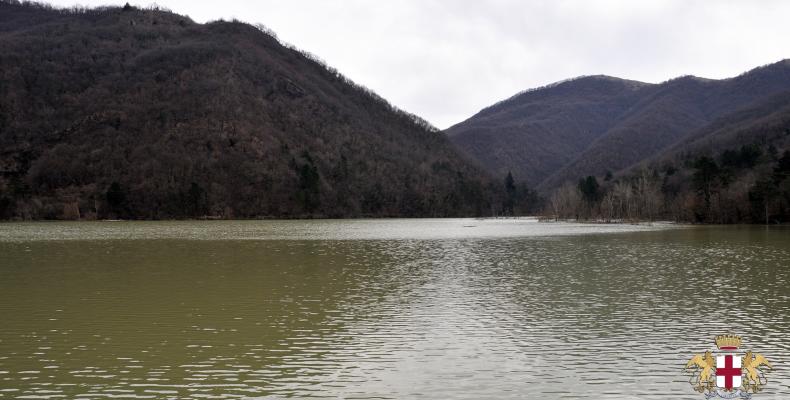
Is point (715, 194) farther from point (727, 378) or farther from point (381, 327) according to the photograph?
point (727, 378)

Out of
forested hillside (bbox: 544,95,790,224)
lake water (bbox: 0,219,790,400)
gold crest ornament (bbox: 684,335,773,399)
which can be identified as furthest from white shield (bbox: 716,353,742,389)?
forested hillside (bbox: 544,95,790,224)

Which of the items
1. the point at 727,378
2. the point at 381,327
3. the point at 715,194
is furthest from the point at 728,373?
the point at 715,194

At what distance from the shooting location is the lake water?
16266mm

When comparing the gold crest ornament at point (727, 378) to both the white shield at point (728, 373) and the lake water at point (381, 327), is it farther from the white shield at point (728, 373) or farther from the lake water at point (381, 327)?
the lake water at point (381, 327)

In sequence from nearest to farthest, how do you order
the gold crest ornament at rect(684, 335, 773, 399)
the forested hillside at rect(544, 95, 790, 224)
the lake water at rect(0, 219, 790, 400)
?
the gold crest ornament at rect(684, 335, 773, 399)
the lake water at rect(0, 219, 790, 400)
the forested hillside at rect(544, 95, 790, 224)

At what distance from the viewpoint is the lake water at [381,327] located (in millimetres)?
16266

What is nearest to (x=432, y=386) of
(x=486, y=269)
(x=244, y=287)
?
(x=244, y=287)

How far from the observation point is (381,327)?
23172mm

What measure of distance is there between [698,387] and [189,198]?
178m

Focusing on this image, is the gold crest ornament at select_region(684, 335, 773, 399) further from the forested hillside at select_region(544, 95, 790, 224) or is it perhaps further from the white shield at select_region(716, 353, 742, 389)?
the forested hillside at select_region(544, 95, 790, 224)

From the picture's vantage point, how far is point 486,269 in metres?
42.3

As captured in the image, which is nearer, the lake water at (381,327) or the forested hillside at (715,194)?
the lake water at (381,327)

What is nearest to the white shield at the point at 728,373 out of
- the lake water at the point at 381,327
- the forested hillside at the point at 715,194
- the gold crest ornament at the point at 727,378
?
the gold crest ornament at the point at 727,378

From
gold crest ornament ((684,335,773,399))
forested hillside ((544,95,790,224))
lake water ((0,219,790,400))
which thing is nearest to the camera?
gold crest ornament ((684,335,773,399))
